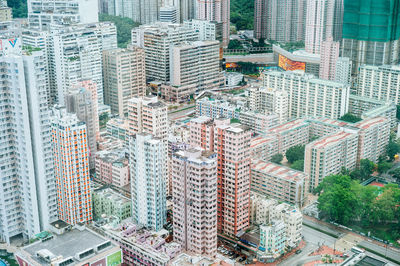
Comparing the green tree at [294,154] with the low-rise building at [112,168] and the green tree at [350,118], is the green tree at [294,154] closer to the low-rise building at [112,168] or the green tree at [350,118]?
the green tree at [350,118]

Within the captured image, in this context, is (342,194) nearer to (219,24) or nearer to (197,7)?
(219,24)

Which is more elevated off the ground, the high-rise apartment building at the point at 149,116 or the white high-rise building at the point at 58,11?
the white high-rise building at the point at 58,11

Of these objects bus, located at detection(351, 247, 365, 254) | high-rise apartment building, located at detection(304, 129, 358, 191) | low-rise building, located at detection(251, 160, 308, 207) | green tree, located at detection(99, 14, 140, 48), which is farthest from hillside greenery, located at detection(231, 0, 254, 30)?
bus, located at detection(351, 247, 365, 254)

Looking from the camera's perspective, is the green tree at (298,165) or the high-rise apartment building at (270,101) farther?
the high-rise apartment building at (270,101)

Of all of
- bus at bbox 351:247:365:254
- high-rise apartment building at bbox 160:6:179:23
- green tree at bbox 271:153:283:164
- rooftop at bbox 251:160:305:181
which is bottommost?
bus at bbox 351:247:365:254

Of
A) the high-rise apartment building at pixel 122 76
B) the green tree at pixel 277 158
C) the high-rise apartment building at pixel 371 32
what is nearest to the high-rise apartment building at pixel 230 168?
the green tree at pixel 277 158

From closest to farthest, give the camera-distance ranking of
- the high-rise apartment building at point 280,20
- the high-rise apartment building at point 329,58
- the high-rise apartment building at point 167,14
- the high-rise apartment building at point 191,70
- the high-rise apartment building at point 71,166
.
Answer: the high-rise apartment building at point 71,166
the high-rise apartment building at point 329,58
the high-rise apartment building at point 191,70
the high-rise apartment building at point 280,20
the high-rise apartment building at point 167,14

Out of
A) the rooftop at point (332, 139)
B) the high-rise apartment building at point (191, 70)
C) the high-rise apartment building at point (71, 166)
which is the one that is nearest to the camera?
the high-rise apartment building at point (71, 166)

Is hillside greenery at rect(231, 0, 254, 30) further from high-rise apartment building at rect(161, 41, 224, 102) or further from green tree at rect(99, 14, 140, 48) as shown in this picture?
high-rise apartment building at rect(161, 41, 224, 102)

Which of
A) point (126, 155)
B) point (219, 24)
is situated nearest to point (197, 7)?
point (219, 24)
